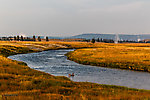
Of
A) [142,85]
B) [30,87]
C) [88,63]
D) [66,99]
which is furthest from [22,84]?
[88,63]

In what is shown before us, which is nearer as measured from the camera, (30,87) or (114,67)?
(30,87)

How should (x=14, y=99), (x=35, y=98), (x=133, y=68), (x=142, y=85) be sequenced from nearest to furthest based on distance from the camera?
(x=14, y=99), (x=35, y=98), (x=142, y=85), (x=133, y=68)

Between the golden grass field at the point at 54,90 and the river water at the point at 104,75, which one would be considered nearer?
the golden grass field at the point at 54,90

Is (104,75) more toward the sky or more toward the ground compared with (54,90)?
more toward the ground

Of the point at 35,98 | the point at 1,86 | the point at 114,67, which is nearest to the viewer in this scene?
the point at 35,98

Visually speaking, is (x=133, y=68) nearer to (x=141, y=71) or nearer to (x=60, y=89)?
(x=141, y=71)

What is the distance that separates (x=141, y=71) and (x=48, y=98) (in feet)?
85.4

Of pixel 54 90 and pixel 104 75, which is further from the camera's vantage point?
Result: pixel 104 75

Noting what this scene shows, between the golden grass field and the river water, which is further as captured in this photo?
the river water

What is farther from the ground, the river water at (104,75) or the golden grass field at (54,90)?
the golden grass field at (54,90)

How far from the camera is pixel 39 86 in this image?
12406 mm

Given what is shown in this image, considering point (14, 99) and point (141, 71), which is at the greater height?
point (14, 99)

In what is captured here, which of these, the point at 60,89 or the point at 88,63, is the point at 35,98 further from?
the point at 88,63

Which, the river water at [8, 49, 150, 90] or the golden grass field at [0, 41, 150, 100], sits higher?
the golden grass field at [0, 41, 150, 100]
